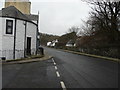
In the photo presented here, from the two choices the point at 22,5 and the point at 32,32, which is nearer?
the point at 32,32

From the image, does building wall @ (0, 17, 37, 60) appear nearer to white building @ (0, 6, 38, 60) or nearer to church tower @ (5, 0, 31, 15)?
white building @ (0, 6, 38, 60)

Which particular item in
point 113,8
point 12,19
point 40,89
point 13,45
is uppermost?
point 113,8

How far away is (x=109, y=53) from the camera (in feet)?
97.9

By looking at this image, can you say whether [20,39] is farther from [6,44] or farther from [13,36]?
[6,44]

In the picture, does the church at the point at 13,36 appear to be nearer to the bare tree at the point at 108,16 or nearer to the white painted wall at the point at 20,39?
the white painted wall at the point at 20,39

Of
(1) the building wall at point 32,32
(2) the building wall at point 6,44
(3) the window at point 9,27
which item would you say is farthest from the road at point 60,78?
(1) the building wall at point 32,32

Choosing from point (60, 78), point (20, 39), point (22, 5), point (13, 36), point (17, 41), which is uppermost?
point (22, 5)

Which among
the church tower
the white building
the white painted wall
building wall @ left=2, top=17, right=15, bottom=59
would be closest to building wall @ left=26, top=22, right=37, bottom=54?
the white building

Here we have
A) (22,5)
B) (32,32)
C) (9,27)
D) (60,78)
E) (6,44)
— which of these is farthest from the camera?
(22,5)

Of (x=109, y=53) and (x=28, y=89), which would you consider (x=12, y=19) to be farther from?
(x=28, y=89)

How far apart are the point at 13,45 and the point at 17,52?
1.13 metres

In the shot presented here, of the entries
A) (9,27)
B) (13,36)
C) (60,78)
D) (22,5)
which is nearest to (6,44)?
(13,36)

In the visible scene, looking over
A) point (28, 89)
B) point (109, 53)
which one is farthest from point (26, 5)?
point (28, 89)

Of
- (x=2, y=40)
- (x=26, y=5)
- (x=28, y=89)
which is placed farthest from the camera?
(x=26, y=5)
